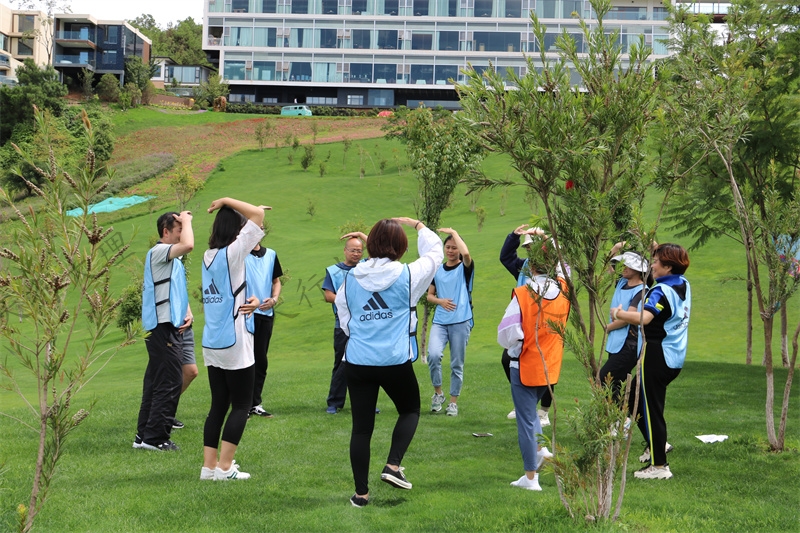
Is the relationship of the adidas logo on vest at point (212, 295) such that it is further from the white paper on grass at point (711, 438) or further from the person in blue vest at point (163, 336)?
the white paper on grass at point (711, 438)

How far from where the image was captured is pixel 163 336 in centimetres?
765

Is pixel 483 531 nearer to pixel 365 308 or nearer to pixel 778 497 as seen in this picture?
pixel 365 308

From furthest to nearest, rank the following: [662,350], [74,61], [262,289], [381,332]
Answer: [74,61], [262,289], [662,350], [381,332]

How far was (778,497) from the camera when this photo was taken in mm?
6367

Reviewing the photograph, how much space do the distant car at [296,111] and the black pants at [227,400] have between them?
7580 centimetres

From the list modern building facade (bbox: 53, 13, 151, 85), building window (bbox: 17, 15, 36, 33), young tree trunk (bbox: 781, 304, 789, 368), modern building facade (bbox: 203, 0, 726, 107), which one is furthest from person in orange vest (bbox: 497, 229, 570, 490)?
building window (bbox: 17, 15, 36, 33)

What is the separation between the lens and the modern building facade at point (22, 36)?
84.6m

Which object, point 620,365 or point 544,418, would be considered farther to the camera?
point 544,418

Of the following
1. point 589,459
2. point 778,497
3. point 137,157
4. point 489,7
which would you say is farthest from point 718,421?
point 489,7

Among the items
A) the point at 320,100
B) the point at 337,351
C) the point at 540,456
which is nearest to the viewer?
the point at 540,456

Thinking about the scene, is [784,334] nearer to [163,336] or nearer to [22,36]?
[163,336]

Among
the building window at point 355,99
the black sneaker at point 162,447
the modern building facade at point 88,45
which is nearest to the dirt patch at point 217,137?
the building window at point 355,99

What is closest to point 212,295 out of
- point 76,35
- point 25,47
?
point 76,35

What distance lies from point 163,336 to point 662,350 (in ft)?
15.9
